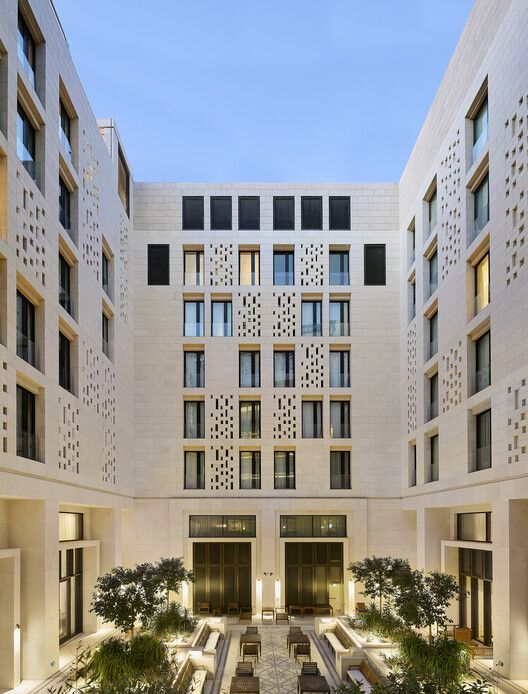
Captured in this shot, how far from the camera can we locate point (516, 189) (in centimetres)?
1611

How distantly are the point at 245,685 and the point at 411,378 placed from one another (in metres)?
13.6

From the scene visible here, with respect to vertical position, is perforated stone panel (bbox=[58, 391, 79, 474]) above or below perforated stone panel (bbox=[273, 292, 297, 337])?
below

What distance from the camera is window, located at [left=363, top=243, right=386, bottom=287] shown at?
28.8 meters


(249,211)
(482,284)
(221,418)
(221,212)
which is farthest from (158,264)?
(482,284)

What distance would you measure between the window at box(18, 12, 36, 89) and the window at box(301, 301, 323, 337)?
1463 centimetres

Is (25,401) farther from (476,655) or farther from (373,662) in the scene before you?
(476,655)

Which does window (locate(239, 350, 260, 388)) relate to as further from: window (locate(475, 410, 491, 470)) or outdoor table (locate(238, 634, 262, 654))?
window (locate(475, 410, 491, 470))

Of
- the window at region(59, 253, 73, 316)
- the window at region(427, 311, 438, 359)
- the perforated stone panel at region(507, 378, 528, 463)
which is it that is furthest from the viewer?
the window at region(427, 311, 438, 359)

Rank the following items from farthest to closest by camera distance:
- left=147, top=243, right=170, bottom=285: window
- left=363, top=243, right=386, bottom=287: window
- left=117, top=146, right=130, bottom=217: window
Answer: left=363, top=243, right=386, bottom=287: window
left=147, top=243, right=170, bottom=285: window
left=117, top=146, right=130, bottom=217: window

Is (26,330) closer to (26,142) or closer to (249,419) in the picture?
(26,142)

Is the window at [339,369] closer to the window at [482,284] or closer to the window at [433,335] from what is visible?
the window at [433,335]

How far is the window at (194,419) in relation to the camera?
Result: 28219mm

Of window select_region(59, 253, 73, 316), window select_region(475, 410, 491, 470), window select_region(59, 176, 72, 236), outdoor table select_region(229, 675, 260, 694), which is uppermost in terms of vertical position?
window select_region(59, 176, 72, 236)

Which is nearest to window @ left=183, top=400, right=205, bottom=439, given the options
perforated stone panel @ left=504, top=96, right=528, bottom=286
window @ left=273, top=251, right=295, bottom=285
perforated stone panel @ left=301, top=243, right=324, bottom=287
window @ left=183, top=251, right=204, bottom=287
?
window @ left=183, top=251, right=204, bottom=287
